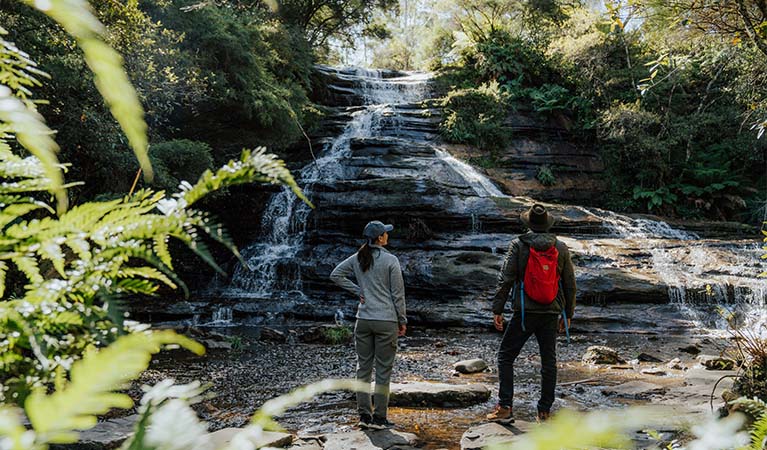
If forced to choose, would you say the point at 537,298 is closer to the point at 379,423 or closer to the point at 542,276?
the point at 542,276

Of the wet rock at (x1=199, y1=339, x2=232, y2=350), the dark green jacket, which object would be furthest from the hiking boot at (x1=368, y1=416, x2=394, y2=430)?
the wet rock at (x1=199, y1=339, x2=232, y2=350)

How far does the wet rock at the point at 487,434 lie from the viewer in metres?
4.78

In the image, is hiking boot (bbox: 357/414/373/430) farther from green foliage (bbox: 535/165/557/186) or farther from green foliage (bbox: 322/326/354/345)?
green foliage (bbox: 535/165/557/186)

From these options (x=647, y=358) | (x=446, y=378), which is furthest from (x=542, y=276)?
(x=647, y=358)

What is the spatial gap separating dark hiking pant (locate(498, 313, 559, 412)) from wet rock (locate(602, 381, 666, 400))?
1.69 metres

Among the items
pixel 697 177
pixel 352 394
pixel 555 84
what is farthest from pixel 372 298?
pixel 555 84

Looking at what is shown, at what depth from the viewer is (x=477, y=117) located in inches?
932

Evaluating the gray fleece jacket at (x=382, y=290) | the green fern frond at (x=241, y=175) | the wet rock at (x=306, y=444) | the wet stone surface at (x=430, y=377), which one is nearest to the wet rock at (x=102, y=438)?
the wet stone surface at (x=430, y=377)

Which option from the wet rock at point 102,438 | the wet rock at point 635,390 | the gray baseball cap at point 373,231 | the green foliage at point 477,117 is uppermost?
the green foliage at point 477,117

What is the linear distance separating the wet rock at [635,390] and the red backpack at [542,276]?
2.15 m

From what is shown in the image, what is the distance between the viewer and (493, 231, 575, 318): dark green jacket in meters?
5.56

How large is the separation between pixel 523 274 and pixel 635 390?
2598mm

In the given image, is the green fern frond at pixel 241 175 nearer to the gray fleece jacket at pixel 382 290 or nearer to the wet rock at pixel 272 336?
the gray fleece jacket at pixel 382 290

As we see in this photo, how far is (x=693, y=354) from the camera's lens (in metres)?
9.28
